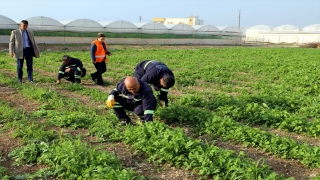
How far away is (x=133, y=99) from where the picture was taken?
18.1ft

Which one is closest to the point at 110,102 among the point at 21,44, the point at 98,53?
the point at 98,53

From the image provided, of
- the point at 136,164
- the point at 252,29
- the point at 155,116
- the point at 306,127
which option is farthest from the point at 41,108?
the point at 252,29

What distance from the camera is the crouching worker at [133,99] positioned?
Result: 5112mm

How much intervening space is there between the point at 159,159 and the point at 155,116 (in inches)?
74.0

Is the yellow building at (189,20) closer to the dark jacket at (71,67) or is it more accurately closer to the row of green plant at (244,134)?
the dark jacket at (71,67)

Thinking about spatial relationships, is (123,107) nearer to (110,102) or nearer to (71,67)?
(110,102)

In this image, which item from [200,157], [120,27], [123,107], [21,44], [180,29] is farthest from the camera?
[180,29]

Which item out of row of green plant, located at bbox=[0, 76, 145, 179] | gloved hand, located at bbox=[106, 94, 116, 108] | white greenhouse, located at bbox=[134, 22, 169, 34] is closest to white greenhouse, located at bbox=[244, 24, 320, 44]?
white greenhouse, located at bbox=[134, 22, 169, 34]

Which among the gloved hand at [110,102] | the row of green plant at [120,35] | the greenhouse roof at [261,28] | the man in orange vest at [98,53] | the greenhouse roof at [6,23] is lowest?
the gloved hand at [110,102]

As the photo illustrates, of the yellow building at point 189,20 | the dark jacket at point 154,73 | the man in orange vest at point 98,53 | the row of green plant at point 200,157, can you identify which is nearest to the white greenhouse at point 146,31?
the man in orange vest at point 98,53

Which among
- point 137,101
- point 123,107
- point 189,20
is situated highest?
point 189,20

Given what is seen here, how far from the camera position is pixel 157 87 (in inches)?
261

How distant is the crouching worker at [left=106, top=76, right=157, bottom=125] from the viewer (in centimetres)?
511

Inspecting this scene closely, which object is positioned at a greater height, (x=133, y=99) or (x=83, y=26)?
(x=83, y=26)
